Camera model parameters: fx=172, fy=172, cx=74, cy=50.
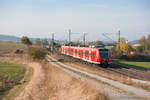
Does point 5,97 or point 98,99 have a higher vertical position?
point 98,99

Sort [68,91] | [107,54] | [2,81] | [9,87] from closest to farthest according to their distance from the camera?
1. [68,91]
2. [9,87]
3. [2,81]
4. [107,54]

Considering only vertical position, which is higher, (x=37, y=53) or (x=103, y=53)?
(x=103, y=53)

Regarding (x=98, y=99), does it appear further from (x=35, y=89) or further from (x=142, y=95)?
(x=35, y=89)

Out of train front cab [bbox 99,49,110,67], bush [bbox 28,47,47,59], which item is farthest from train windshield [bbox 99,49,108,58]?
bush [bbox 28,47,47,59]

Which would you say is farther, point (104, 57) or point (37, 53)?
point (37, 53)

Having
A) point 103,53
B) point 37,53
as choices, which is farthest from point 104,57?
point 37,53

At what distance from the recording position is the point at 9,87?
69.3 feet

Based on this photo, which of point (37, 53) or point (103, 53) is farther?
point (37, 53)

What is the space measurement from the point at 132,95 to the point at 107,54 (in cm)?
1606

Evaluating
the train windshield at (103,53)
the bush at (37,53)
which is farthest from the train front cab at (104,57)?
the bush at (37,53)

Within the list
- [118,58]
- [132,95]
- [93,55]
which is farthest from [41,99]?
[118,58]

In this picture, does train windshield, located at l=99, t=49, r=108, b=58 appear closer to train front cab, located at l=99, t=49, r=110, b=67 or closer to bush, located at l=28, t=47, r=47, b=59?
train front cab, located at l=99, t=49, r=110, b=67

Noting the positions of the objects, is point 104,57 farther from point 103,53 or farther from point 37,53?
point 37,53

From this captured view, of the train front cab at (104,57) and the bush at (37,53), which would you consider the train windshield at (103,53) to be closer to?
the train front cab at (104,57)
